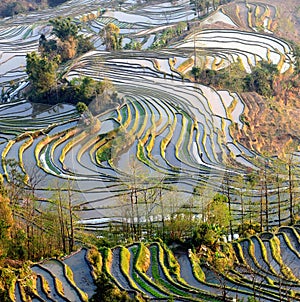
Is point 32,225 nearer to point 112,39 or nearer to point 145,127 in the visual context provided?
point 145,127

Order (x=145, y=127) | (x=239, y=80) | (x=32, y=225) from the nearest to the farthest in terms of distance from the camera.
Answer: (x=32, y=225)
(x=145, y=127)
(x=239, y=80)

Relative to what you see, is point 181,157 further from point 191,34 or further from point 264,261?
point 191,34

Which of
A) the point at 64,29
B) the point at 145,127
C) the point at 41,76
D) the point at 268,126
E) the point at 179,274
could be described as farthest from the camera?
the point at 64,29

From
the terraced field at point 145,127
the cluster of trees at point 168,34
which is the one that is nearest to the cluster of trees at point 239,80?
the terraced field at point 145,127

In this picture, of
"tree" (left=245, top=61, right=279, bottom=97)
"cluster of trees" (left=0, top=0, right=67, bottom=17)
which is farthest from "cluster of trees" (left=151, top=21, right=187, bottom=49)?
"cluster of trees" (left=0, top=0, right=67, bottom=17)

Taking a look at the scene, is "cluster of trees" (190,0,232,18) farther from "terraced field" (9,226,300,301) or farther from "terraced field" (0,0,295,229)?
"terraced field" (9,226,300,301)

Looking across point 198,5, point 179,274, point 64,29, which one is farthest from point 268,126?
point 198,5

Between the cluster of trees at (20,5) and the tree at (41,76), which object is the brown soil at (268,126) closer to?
the tree at (41,76)
